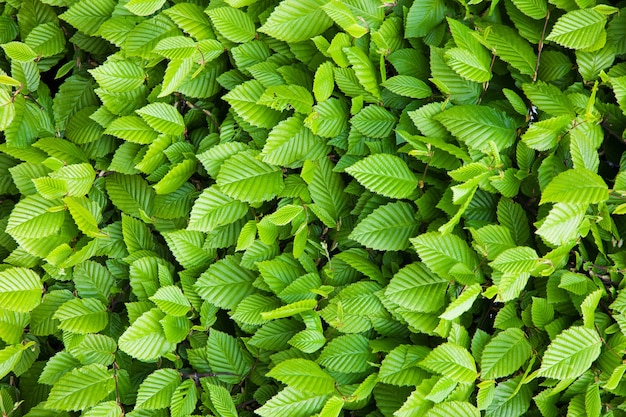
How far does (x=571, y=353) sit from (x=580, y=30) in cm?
69

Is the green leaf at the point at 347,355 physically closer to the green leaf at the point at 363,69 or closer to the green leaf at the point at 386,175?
the green leaf at the point at 386,175

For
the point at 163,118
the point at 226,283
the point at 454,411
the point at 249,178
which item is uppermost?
the point at 163,118

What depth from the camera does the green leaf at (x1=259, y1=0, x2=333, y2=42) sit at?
1.30 meters

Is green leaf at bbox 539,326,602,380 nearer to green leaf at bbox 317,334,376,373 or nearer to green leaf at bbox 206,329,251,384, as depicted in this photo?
green leaf at bbox 317,334,376,373

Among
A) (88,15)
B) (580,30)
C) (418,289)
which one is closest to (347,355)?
(418,289)

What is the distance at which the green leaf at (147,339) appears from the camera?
1.35m

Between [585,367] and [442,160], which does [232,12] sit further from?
[585,367]

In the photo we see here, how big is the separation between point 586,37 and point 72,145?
52.8 inches

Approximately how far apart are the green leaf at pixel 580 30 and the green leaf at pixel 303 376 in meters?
0.90

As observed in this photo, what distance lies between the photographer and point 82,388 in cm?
141

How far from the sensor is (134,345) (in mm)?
1354

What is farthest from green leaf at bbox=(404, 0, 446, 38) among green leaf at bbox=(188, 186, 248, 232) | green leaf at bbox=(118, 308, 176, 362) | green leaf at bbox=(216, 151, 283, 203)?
green leaf at bbox=(118, 308, 176, 362)

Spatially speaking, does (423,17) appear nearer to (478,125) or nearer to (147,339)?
(478,125)

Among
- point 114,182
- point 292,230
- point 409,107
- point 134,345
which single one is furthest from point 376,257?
point 114,182
